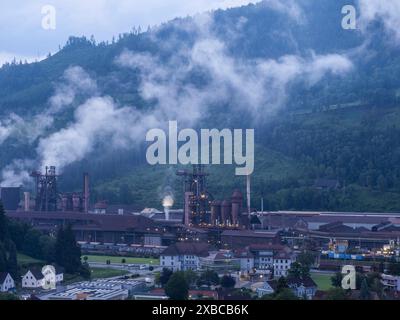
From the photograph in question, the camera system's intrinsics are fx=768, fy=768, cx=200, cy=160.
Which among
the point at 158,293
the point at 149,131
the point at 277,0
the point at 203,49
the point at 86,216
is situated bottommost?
the point at 158,293

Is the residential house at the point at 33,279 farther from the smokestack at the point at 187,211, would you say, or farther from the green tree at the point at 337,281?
the smokestack at the point at 187,211

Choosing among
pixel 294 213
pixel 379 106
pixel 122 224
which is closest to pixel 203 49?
pixel 379 106

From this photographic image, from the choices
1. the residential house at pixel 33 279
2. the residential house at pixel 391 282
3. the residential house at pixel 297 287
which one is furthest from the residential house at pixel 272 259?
the residential house at pixel 33 279

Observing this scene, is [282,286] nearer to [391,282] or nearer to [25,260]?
[391,282]

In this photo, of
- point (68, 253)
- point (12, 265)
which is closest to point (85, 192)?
point (68, 253)

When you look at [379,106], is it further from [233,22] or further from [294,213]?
[233,22]

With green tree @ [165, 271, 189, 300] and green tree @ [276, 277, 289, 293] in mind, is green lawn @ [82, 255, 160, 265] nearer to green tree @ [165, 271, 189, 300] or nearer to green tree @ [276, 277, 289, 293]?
green tree @ [165, 271, 189, 300]

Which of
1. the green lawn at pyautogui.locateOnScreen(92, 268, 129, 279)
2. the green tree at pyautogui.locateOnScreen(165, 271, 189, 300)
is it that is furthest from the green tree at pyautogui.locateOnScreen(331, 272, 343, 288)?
the green lawn at pyautogui.locateOnScreen(92, 268, 129, 279)
